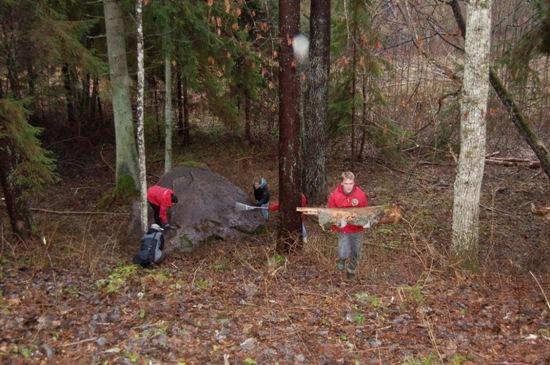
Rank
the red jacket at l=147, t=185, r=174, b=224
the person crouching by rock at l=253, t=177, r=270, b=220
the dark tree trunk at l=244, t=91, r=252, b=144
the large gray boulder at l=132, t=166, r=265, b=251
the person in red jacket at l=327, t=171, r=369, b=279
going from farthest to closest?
the dark tree trunk at l=244, t=91, r=252, b=144 < the person crouching by rock at l=253, t=177, r=270, b=220 < the large gray boulder at l=132, t=166, r=265, b=251 < the red jacket at l=147, t=185, r=174, b=224 < the person in red jacket at l=327, t=171, r=369, b=279

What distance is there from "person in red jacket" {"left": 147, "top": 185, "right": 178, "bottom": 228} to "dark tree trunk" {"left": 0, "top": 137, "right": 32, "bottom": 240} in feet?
7.76

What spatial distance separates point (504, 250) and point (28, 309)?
8793mm

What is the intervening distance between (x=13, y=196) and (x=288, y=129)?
5.22 meters

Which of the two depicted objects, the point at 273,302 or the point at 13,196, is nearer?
the point at 273,302

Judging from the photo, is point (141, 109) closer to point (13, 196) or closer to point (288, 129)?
point (13, 196)

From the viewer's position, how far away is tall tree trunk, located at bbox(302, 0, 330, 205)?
1000cm

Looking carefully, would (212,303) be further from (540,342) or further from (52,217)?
(52,217)

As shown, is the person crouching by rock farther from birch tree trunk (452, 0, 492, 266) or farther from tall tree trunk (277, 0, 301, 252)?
birch tree trunk (452, 0, 492, 266)

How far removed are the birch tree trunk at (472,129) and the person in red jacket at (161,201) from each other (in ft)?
18.2

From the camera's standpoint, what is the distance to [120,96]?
12.2 metres

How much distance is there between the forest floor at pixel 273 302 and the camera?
4.98 m

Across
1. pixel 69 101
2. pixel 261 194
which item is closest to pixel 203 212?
pixel 261 194

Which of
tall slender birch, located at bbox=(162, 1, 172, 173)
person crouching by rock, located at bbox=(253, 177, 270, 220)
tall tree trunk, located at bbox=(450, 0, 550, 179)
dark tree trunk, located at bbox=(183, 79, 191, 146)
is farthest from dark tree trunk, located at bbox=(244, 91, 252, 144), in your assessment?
tall tree trunk, located at bbox=(450, 0, 550, 179)

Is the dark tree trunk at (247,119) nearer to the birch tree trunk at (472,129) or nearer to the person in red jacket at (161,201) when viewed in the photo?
the person in red jacket at (161,201)
